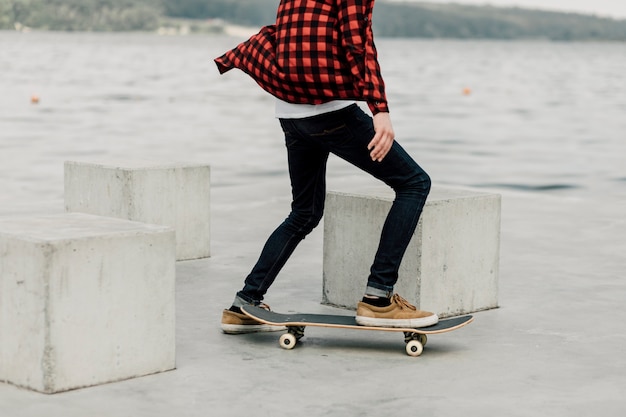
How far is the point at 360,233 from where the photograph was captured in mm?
7492

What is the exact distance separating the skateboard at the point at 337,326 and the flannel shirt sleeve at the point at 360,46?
121cm

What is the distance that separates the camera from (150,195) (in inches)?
357

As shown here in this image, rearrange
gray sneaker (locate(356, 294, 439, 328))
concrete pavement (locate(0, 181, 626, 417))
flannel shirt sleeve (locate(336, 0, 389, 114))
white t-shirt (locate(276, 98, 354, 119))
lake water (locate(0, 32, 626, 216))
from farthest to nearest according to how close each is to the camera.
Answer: lake water (locate(0, 32, 626, 216)), gray sneaker (locate(356, 294, 439, 328)), white t-shirt (locate(276, 98, 354, 119)), flannel shirt sleeve (locate(336, 0, 389, 114)), concrete pavement (locate(0, 181, 626, 417))

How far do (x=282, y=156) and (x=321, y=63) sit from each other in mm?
13449

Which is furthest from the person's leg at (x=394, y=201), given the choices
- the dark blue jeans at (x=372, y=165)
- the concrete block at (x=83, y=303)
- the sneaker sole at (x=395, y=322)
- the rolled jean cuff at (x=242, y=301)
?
the concrete block at (x=83, y=303)

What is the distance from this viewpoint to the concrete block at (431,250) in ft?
24.0

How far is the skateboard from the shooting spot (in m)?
6.37

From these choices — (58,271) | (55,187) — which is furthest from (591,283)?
(55,187)

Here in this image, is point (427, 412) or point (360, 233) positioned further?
point (360, 233)

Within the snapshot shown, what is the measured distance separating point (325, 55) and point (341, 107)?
0.99 ft

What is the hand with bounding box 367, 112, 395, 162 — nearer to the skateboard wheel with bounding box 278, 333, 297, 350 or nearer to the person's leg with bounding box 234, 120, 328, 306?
the person's leg with bounding box 234, 120, 328, 306

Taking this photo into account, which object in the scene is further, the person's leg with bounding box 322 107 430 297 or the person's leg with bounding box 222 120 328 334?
the person's leg with bounding box 222 120 328 334

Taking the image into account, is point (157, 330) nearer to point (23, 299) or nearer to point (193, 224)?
point (23, 299)

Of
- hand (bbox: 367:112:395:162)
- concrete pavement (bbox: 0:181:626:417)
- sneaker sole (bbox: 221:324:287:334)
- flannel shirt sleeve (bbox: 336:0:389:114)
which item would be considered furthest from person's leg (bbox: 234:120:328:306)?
flannel shirt sleeve (bbox: 336:0:389:114)
